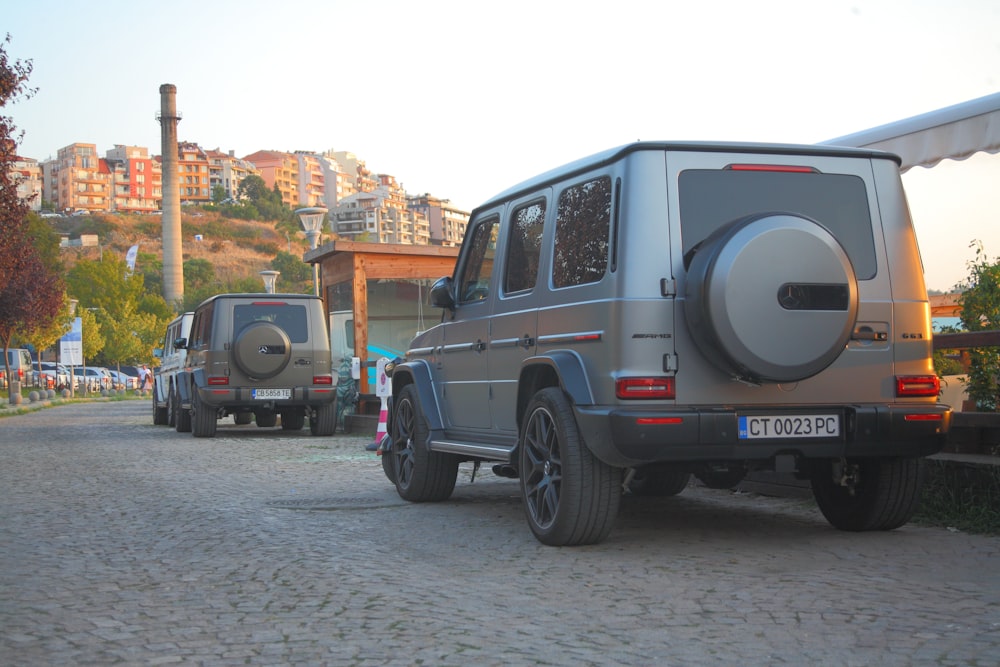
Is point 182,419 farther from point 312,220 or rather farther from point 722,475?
point 722,475

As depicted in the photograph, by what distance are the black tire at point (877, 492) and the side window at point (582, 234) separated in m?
1.73

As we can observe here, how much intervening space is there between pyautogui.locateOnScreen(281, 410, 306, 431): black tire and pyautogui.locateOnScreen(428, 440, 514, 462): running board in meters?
11.9

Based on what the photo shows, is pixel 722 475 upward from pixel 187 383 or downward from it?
downward

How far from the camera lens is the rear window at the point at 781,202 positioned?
20.6 feet

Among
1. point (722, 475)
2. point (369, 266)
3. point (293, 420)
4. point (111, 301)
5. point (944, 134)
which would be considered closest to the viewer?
point (722, 475)

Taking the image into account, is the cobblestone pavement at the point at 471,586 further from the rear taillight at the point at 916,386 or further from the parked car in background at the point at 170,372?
the parked car in background at the point at 170,372

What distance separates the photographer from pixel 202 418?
18.8 m

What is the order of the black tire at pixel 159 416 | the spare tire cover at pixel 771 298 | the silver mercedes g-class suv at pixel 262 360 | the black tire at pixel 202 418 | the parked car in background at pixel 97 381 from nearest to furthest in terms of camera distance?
the spare tire cover at pixel 771 298 < the silver mercedes g-class suv at pixel 262 360 < the black tire at pixel 202 418 < the black tire at pixel 159 416 < the parked car in background at pixel 97 381

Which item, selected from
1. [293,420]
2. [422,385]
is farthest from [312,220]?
[422,385]

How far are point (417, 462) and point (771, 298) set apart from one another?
3736 mm

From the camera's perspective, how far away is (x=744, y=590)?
5.29 m

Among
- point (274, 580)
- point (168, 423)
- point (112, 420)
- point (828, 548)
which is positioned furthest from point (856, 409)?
point (112, 420)

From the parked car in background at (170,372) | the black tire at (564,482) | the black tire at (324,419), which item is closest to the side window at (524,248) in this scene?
the black tire at (564,482)

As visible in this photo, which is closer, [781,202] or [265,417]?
[781,202]
